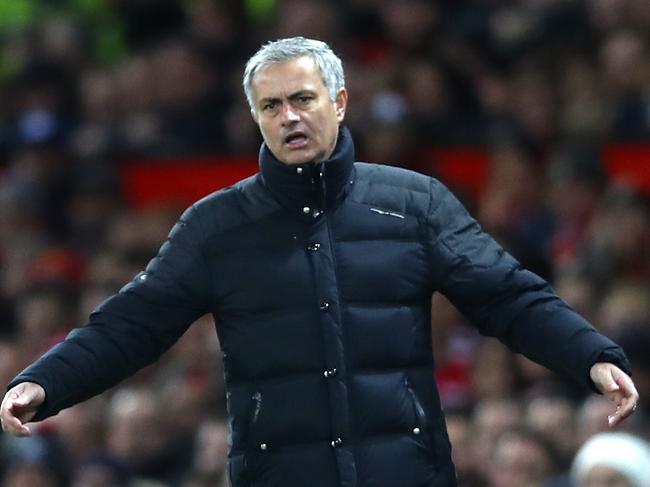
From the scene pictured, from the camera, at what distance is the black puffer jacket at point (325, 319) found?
17.1 ft

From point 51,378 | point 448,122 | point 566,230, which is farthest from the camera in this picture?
point 448,122

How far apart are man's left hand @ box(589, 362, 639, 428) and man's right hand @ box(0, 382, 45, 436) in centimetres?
137

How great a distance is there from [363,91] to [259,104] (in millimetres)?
4888

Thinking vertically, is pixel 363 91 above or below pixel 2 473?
above

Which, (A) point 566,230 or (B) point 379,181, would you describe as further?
(A) point 566,230

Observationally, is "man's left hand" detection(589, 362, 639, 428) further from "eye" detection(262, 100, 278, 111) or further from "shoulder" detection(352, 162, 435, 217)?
"eye" detection(262, 100, 278, 111)

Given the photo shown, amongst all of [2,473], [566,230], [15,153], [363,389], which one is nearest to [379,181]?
[363,389]

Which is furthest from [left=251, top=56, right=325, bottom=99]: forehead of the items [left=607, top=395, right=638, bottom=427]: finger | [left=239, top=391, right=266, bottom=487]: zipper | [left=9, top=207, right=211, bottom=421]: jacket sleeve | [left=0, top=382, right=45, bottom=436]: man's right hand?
[left=607, top=395, right=638, bottom=427]: finger

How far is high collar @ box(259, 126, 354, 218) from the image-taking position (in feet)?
17.3

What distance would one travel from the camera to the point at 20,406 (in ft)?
16.6

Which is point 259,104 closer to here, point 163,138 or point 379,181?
point 379,181

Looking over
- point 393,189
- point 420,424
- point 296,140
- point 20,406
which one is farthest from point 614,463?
point 20,406

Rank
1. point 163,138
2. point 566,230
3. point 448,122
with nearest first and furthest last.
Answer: point 566,230 → point 448,122 → point 163,138

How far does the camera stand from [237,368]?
529 cm
